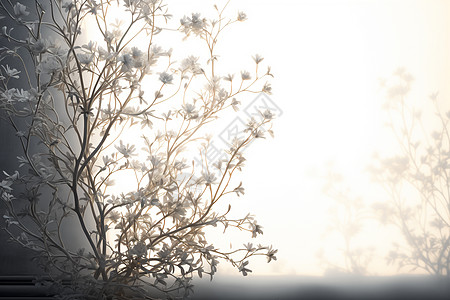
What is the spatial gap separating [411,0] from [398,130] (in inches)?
19.7

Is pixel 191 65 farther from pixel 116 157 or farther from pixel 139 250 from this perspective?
pixel 139 250

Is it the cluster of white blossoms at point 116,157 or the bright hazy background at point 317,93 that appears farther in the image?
the bright hazy background at point 317,93

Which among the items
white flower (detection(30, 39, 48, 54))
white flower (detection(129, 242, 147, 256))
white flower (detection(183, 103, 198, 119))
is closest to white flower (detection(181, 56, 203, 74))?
white flower (detection(183, 103, 198, 119))

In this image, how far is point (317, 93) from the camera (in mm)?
1714

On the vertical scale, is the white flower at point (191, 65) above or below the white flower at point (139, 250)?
above

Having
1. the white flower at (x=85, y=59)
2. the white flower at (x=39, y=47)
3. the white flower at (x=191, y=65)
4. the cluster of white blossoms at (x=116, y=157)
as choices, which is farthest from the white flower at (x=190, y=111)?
the white flower at (x=39, y=47)

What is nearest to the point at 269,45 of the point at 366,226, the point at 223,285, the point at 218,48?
the point at 218,48

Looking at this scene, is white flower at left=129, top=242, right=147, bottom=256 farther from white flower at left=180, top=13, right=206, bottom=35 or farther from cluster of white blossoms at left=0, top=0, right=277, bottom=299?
white flower at left=180, top=13, right=206, bottom=35

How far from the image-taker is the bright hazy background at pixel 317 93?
1695 millimetres

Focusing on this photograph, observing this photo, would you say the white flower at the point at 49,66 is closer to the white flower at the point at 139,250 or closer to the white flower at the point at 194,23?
the white flower at the point at 194,23

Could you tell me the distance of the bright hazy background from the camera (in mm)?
1695

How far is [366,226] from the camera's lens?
1.70 metres

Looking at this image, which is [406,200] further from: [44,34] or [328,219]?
[44,34]

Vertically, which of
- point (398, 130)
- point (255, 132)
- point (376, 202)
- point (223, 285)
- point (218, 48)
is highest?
point (218, 48)
